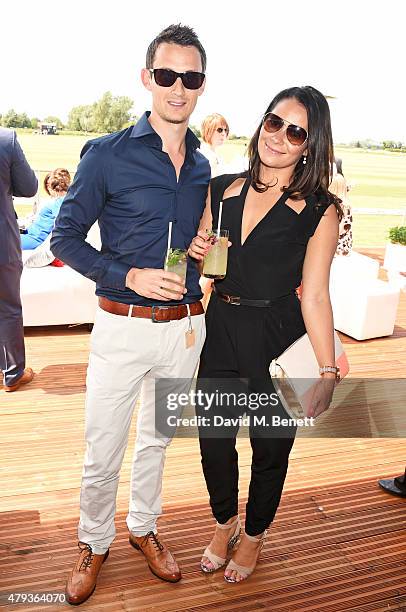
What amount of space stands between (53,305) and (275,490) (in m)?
2.92

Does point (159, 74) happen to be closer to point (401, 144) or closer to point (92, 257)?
point (92, 257)

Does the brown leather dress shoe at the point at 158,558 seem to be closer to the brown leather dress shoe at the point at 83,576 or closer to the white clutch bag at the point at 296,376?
the brown leather dress shoe at the point at 83,576

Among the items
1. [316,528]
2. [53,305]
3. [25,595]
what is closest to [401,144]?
[53,305]

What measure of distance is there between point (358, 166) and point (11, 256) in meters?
14.3

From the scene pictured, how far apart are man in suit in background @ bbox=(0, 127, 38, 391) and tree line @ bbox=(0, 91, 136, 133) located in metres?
3.18

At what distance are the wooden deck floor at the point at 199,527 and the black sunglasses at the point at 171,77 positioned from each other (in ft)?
5.47

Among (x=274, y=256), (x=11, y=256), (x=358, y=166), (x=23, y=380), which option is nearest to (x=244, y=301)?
(x=274, y=256)

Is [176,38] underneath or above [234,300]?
above

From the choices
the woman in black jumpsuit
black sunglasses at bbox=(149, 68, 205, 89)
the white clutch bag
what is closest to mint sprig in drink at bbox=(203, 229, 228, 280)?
the woman in black jumpsuit

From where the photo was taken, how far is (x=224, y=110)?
18.5ft

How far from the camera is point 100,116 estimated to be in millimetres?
7324

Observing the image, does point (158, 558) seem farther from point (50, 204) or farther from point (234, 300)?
point (50, 204)

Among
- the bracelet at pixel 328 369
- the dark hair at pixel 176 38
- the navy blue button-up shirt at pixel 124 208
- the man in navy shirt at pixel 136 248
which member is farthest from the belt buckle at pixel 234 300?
the dark hair at pixel 176 38

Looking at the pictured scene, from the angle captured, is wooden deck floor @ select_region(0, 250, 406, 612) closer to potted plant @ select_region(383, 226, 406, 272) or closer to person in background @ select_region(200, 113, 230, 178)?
person in background @ select_region(200, 113, 230, 178)
